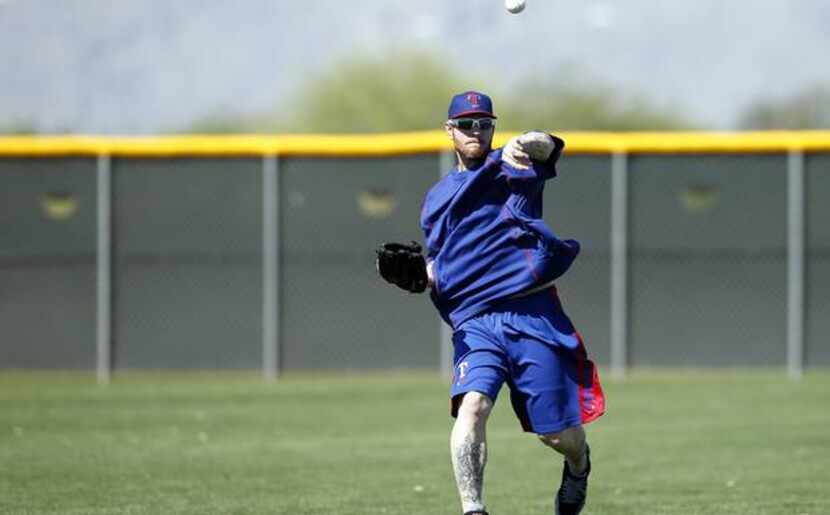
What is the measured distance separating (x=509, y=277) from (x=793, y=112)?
55.7m

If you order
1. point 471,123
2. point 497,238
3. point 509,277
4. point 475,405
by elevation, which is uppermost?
point 471,123

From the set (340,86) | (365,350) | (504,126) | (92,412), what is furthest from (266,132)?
(92,412)

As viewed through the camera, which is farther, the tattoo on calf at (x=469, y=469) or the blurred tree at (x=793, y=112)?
the blurred tree at (x=793, y=112)

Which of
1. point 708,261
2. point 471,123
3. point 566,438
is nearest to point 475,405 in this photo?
point 566,438

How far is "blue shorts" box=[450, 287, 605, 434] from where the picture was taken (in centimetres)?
806

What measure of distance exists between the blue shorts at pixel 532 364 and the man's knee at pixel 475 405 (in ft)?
0.15

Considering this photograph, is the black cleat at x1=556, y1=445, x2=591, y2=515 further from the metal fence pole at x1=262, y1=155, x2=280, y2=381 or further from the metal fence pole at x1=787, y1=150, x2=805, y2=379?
the metal fence pole at x1=787, y1=150, x2=805, y2=379

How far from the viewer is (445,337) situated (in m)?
20.5

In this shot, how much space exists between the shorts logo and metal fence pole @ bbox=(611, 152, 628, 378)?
12855mm

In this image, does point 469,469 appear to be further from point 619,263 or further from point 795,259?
point 795,259

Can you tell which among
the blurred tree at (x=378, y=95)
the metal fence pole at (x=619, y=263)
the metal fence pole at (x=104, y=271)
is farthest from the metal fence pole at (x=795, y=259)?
the blurred tree at (x=378, y=95)

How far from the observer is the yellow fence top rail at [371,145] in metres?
20.8

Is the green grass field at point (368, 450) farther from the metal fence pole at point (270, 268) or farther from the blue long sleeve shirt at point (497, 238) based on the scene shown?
the blue long sleeve shirt at point (497, 238)

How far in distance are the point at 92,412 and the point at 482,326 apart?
871 cm
